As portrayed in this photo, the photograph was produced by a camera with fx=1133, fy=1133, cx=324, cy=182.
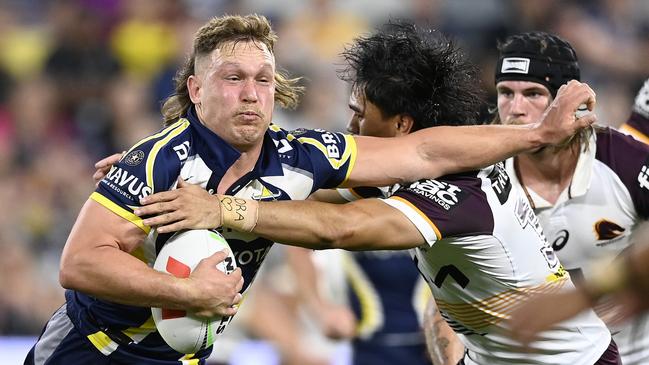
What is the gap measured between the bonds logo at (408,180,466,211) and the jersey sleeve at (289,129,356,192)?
0.95 feet

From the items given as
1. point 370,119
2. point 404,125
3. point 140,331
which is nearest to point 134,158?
point 140,331

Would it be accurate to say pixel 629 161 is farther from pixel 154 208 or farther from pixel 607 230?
pixel 154 208

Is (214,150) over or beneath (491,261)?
over

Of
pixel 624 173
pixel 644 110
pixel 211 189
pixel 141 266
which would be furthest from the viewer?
pixel 644 110

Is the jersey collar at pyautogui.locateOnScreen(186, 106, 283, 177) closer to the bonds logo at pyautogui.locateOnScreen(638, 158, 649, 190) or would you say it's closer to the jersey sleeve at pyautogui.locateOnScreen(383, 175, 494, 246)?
the jersey sleeve at pyautogui.locateOnScreen(383, 175, 494, 246)

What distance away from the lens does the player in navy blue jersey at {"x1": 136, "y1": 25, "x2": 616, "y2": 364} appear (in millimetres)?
4414

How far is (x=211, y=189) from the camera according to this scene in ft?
14.9

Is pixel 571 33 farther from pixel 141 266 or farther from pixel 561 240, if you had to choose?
pixel 141 266

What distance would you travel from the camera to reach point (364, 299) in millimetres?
7844

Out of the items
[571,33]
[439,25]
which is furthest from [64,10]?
[571,33]

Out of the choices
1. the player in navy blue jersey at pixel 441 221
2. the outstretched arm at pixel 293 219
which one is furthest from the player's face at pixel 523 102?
the outstretched arm at pixel 293 219

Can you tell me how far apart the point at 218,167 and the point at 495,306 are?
4.39ft

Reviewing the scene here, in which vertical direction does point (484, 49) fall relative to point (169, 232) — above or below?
below

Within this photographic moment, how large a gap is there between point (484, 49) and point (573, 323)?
6.26 meters
